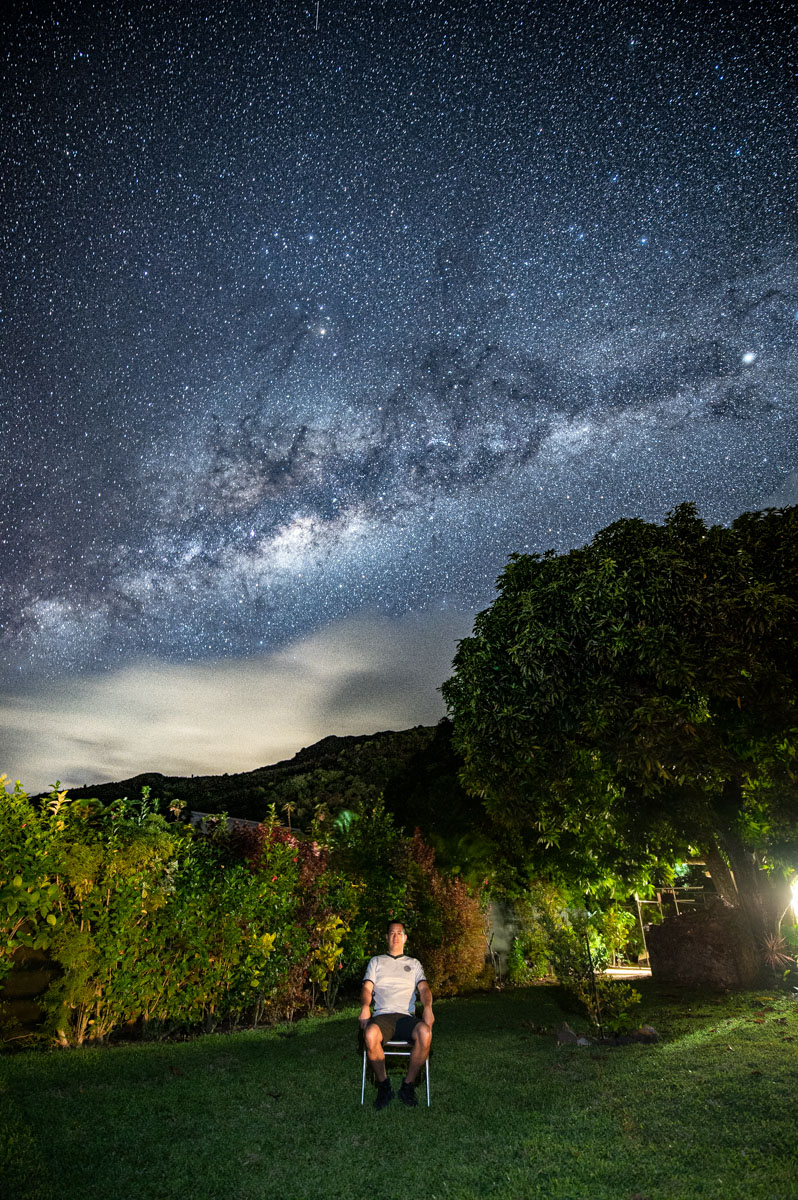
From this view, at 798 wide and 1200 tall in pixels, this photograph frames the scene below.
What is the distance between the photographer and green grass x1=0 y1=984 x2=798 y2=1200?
3525 mm

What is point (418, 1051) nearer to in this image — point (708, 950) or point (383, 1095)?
point (383, 1095)

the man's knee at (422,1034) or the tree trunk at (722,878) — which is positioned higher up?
A: the tree trunk at (722,878)

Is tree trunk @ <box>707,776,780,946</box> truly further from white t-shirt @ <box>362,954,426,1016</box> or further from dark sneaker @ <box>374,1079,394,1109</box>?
dark sneaker @ <box>374,1079,394,1109</box>

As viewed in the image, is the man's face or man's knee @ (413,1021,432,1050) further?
the man's face

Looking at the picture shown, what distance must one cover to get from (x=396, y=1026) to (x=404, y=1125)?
83cm

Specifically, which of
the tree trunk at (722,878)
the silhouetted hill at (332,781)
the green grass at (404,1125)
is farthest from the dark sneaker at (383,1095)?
the silhouetted hill at (332,781)

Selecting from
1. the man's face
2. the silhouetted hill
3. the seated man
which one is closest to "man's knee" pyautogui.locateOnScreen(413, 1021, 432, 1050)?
the seated man

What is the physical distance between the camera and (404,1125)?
4.65m

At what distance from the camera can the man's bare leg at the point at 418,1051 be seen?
17.1 feet

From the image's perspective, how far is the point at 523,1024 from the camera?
31.2 ft

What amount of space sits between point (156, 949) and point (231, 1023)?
212cm

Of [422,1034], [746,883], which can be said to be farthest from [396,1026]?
[746,883]

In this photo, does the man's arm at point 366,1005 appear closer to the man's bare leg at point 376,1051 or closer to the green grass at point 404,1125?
the man's bare leg at point 376,1051

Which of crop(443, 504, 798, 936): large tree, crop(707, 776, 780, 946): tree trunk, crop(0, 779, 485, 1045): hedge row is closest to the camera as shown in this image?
crop(0, 779, 485, 1045): hedge row
